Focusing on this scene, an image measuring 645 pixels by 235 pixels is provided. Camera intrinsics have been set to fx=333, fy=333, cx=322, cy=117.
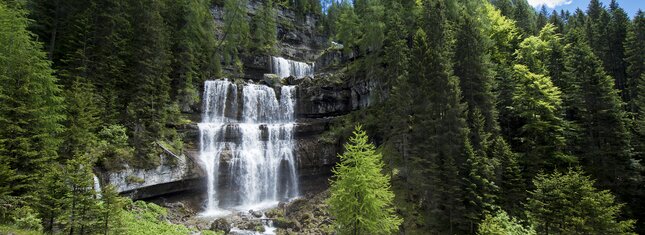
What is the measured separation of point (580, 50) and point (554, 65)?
6.29 m

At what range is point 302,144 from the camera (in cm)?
4209

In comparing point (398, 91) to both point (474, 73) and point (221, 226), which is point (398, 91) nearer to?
point (474, 73)

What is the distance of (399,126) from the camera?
31.7 meters

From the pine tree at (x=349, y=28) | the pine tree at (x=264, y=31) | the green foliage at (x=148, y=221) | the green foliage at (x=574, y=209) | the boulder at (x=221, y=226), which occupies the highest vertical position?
the pine tree at (x=264, y=31)

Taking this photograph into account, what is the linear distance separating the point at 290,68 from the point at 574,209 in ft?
158

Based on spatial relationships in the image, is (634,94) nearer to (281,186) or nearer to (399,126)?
(399,126)

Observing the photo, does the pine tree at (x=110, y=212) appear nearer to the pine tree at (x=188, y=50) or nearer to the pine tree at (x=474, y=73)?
the pine tree at (x=188, y=50)

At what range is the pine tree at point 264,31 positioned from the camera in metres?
59.6

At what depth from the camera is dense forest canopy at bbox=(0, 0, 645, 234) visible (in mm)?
18047

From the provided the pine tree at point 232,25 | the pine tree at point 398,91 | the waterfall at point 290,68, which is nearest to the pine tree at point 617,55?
the pine tree at point 398,91

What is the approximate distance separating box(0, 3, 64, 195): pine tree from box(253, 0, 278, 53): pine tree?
125 feet

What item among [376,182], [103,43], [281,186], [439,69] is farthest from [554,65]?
[103,43]

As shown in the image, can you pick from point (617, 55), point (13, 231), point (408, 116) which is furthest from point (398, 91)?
point (617, 55)

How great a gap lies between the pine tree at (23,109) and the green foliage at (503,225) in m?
24.3
